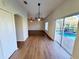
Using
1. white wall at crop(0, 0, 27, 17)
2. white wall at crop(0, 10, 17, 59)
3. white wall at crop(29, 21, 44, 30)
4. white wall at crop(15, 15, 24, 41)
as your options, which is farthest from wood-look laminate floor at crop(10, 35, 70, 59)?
white wall at crop(29, 21, 44, 30)

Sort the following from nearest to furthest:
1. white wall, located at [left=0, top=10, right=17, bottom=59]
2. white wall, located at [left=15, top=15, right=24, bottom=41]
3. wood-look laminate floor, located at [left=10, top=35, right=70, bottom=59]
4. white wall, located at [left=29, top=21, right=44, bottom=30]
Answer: white wall, located at [left=0, top=10, right=17, bottom=59]
wood-look laminate floor, located at [left=10, top=35, right=70, bottom=59]
white wall, located at [left=15, top=15, right=24, bottom=41]
white wall, located at [left=29, top=21, right=44, bottom=30]

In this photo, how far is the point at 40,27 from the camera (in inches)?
560

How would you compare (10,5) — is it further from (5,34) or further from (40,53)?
(40,53)

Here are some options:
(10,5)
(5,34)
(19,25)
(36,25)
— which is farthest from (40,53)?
(36,25)

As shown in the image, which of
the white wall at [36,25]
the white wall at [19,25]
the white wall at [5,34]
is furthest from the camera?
the white wall at [36,25]

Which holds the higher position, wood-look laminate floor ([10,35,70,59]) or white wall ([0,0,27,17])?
white wall ([0,0,27,17])

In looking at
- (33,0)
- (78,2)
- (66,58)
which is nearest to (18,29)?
(33,0)

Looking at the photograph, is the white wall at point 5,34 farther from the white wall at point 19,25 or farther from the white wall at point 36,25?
the white wall at point 36,25

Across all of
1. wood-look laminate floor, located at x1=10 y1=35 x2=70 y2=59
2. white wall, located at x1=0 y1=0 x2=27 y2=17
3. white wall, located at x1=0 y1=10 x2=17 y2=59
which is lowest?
wood-look laminate floor, located at x1=10 y1=35 x2=70 y2=59

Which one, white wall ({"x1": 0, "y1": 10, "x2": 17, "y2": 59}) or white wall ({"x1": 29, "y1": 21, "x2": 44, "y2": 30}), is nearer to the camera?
white wall ({"x1": 0, "y1": 10, "x2": 17, "y2": 59})

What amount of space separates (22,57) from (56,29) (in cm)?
352

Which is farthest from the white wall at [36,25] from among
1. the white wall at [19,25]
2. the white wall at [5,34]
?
the white wall at [5,34]

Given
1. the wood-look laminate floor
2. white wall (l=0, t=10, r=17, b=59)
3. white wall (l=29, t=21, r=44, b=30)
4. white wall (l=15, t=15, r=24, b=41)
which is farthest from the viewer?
white wall (l=29, t=21, r=44, b=30)

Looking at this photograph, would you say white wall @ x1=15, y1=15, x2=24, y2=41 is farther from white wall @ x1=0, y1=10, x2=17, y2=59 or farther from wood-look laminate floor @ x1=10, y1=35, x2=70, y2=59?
white wall @ x1=0, y1=10, x2=17, y2=59
